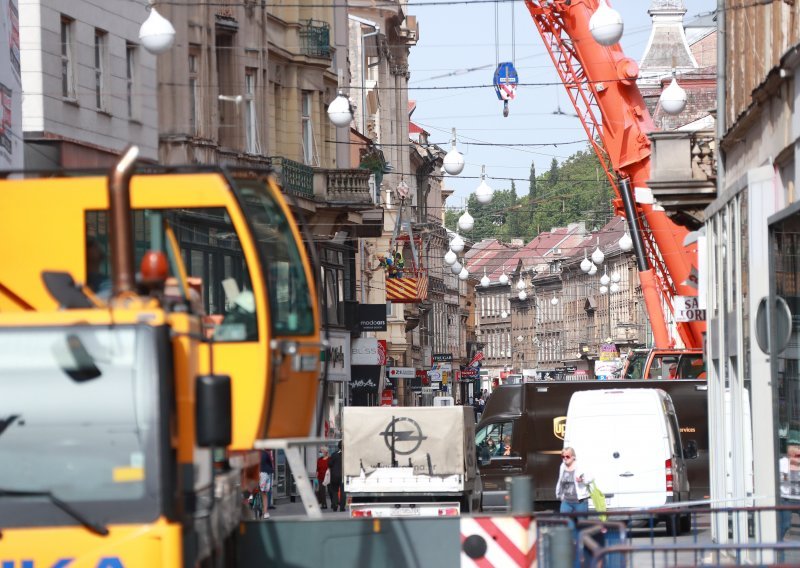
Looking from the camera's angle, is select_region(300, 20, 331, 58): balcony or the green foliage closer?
select_region(300, 20, 331, 58): balcony

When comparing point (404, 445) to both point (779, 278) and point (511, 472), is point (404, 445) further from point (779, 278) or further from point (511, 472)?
point (779, 278)

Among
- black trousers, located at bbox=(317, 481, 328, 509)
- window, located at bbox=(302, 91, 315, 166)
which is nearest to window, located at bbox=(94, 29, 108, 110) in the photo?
black trousers, located at bbox=(317, 481, 328, 509)

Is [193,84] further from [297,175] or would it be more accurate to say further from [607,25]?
[607,25]

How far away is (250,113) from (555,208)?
138 metres

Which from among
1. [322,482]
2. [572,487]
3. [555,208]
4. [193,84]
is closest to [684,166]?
[572,487]

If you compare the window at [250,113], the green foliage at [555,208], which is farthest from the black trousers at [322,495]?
the green foliage at [555,208]

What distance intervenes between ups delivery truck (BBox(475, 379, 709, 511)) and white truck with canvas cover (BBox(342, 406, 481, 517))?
4268 millimetres

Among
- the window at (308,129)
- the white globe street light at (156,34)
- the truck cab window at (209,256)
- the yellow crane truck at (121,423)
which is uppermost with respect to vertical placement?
the window at (308,129)

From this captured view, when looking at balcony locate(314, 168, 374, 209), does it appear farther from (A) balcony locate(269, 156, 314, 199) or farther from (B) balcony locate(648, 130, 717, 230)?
(B) balcony locate(648, 130, 717, 230)

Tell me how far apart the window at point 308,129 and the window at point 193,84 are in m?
9.73

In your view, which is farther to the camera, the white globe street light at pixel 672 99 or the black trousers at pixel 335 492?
the black trousers at pixel 335 492

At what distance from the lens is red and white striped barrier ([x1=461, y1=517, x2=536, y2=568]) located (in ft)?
37.6

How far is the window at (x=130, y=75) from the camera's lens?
31.1m

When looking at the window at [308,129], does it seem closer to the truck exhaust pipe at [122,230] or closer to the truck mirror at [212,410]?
the truck exhaust pipe at [122,230]
